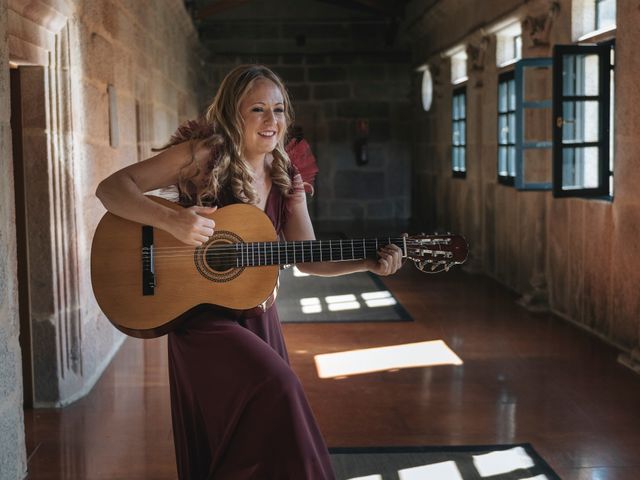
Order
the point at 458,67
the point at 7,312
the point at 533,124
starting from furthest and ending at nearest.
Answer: the point at 458,67 < the point at 533,124 < the point at 7,312

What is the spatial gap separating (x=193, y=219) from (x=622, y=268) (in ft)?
12.3

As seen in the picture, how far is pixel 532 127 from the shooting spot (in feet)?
24.9

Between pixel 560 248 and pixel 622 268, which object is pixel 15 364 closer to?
pixel 622 268

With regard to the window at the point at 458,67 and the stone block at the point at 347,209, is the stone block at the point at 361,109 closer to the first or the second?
the stone block at the point at 347,209

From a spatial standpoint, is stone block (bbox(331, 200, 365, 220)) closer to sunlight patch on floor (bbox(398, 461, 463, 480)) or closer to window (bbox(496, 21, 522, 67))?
window (bbox(496, 21, 522, 67))

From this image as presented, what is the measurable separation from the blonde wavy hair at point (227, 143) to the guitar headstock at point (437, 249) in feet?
1.75

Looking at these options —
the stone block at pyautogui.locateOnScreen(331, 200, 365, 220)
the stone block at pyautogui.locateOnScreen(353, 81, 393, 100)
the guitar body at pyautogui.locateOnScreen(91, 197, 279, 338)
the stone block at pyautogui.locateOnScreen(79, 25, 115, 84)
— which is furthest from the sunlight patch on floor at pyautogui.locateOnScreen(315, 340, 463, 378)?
the stone block at pyautogui.locateOnScreen(353, 81, 393, 100)

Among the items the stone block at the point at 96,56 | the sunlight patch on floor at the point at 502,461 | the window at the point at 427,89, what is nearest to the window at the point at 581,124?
the sunlight patch on floor at the point at 502,461

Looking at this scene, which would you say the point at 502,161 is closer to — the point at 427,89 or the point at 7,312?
the point at 427,89

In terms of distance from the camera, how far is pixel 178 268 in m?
2.76

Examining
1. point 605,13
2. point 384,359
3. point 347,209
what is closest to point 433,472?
point 384,359

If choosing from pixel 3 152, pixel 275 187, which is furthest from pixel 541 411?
pixel 3 152

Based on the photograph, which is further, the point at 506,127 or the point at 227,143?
the point at 506,127

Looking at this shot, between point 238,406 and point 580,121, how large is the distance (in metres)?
4.36
